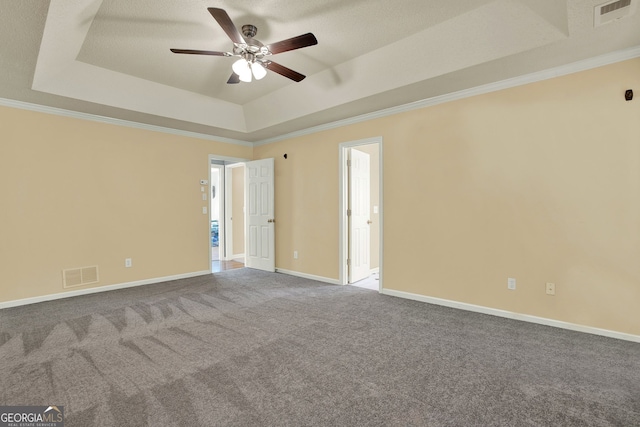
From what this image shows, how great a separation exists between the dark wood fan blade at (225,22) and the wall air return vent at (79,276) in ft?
12.9

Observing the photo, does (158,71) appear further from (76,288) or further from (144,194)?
(76,288)

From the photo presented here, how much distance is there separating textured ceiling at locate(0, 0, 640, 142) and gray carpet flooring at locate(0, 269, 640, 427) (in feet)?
8.64

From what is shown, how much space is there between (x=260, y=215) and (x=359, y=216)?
6.84 ft

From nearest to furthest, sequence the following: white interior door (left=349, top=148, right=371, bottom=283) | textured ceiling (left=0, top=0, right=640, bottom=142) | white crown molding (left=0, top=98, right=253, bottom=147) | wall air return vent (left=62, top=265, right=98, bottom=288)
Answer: textured ceiling (left=0, top=0, right=640, bottom=142) < white crown molding (left=0, top=98, right=253, bottom=147) < wall air return vent (left=62, top=265, right=98, bottom=288) < white interior door (left=349, top=148, right=371, bottom=283)

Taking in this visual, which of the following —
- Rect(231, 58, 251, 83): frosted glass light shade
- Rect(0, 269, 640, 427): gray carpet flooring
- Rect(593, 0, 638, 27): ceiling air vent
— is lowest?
Rect(0, 269, 640, 427): gray carpet flooring

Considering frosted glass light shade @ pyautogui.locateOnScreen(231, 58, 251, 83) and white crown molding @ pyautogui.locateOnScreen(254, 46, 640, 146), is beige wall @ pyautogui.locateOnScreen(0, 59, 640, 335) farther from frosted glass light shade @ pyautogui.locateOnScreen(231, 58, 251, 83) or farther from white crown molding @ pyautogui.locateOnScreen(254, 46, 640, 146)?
frosted glass light shade @ pyautogui.locateOnScreen(231, 58, 251, 83)

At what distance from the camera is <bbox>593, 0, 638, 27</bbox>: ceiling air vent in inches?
82.1

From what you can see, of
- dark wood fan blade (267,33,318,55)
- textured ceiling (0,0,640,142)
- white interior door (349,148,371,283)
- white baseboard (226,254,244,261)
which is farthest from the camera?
white baseboard (226,254,244,261)

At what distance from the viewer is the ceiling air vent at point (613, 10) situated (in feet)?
6.84

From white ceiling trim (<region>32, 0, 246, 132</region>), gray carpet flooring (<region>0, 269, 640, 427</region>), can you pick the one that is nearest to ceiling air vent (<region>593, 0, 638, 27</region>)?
gray carpet flooring (<region>0, 269, 640, 427</region>)

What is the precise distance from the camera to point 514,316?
321 cm

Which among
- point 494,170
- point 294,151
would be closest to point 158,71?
point 294,151

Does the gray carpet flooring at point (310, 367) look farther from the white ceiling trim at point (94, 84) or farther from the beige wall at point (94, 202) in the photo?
the white ceiling trim at point (94, 84)

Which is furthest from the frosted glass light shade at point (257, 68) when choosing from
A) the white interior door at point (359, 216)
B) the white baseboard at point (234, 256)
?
the white baseboard at point (234, 256)
